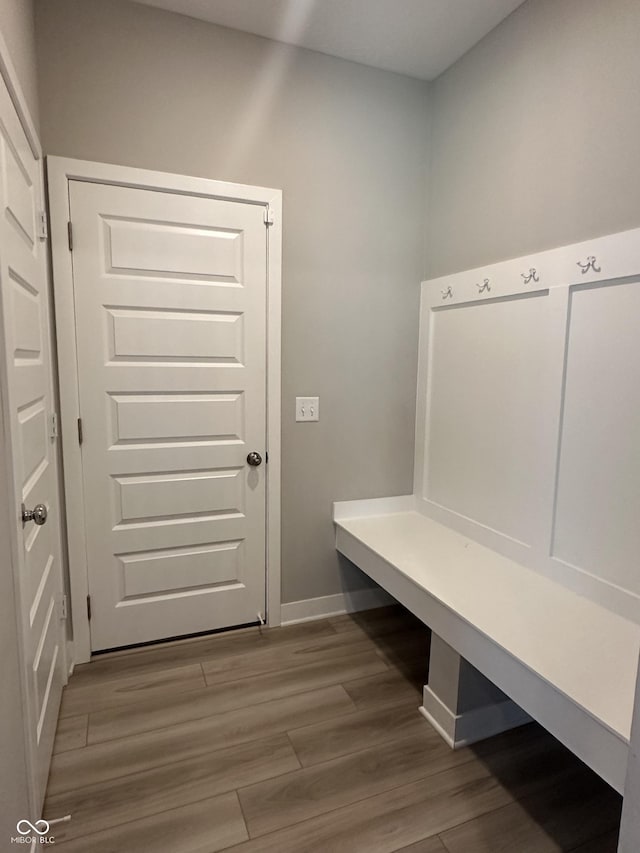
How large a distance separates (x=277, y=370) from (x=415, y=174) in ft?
4.28

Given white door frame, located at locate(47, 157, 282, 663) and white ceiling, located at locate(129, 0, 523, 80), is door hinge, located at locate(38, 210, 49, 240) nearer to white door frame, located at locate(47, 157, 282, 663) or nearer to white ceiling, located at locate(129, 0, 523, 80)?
white door frame, located at locate(47, 157, 282, 663)

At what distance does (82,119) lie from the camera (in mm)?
1882

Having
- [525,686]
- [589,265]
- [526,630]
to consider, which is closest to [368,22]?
[589,265]

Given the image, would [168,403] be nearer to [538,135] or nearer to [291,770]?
[291,770]

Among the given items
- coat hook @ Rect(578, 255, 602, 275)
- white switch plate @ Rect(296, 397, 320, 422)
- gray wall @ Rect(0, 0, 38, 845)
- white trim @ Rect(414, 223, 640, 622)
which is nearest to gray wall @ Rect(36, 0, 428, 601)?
white switch plate @ Rect(296, 397, 320, 422)

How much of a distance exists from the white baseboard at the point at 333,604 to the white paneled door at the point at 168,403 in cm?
31

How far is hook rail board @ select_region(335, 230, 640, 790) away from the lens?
1.32 metres

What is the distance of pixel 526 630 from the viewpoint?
1.46 m

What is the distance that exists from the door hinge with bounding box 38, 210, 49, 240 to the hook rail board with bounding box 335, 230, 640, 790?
1.81 m

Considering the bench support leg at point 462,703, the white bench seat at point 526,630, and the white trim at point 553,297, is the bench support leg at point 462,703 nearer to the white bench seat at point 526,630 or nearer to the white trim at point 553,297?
the white bench seat at point 526,630

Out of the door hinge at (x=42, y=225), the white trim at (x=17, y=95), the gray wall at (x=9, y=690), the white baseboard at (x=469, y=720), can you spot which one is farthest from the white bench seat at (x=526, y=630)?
the white trim at (x=17, y=95)

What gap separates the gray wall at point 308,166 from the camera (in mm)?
1893

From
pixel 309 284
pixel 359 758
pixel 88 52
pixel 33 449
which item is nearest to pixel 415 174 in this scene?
pixel 309 284

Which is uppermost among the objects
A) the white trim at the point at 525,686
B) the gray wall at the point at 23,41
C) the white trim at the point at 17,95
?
the gray wall at the point at 23,41
